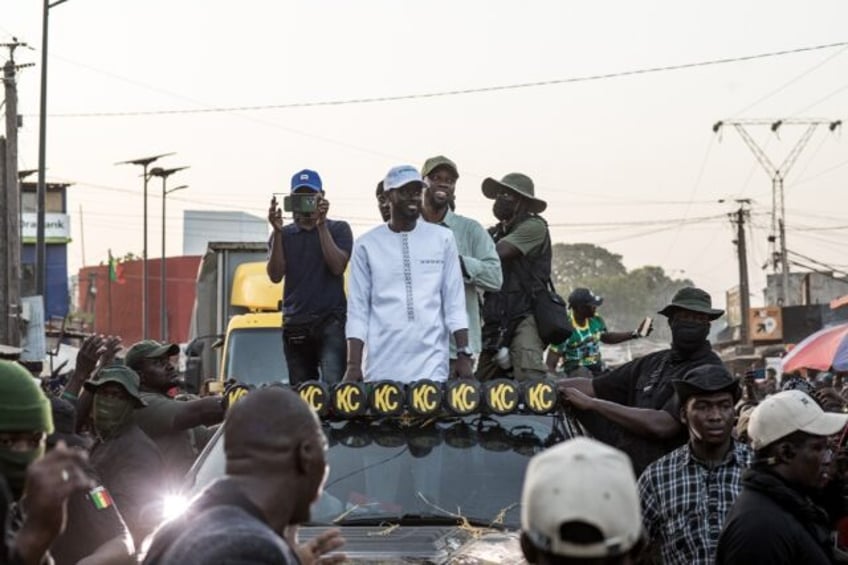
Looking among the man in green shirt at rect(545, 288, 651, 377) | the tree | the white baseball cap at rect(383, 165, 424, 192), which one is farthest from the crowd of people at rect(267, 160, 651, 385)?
the tree

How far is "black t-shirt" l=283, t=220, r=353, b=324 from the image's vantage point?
927 centimetres

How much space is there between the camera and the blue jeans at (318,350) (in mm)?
9117

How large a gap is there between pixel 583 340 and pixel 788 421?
7.01 metres

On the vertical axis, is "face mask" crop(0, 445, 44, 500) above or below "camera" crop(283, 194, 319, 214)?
below

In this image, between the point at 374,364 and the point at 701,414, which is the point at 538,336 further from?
the point at 701,414

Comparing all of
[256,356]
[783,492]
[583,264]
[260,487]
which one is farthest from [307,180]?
[583,264]

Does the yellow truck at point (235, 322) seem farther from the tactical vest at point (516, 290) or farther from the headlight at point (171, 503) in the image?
the headlight at point (171, 503)

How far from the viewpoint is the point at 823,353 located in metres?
20.3

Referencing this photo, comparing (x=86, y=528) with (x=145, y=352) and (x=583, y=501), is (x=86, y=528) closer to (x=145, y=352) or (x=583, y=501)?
(x=145, y=352)

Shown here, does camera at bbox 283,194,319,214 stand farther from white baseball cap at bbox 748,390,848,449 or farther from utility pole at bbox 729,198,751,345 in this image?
utility pole at bbox 729,198,751,345

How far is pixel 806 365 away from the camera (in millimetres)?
20156

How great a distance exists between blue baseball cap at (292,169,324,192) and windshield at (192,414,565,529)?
2.28 m

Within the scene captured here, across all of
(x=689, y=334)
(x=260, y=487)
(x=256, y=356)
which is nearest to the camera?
(x=260, y=487)

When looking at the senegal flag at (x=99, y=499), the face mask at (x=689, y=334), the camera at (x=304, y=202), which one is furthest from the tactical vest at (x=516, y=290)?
the senegal flag at (x=99, y=499)
